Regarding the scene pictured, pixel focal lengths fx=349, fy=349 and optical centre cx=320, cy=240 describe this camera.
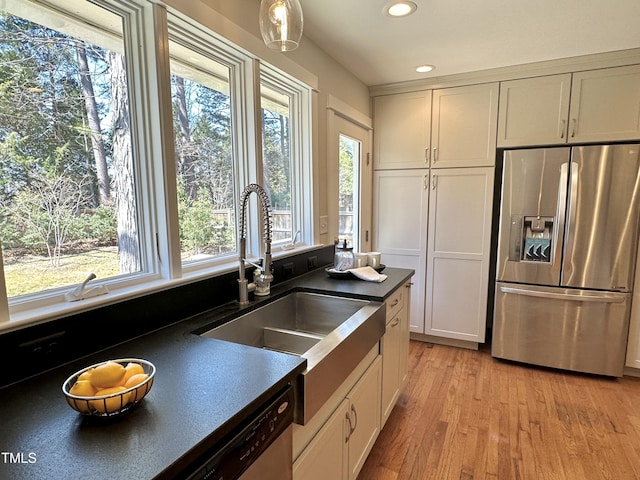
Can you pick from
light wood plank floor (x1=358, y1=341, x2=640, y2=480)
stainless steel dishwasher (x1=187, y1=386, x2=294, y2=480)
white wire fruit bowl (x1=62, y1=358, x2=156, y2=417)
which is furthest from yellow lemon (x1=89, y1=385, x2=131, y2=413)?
light wood plank floor (x1=358, y1=341, x2=640, y2=480)

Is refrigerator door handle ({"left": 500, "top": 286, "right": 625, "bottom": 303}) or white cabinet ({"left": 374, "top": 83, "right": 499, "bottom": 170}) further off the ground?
white cabinet ({"left": 374, "top": 83, "right": 499, "bottom": 170})

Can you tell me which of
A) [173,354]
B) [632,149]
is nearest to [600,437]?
[632,149]

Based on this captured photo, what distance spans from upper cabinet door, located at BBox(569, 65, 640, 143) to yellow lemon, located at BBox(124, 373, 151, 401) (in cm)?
311

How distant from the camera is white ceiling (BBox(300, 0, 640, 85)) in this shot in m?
1.84

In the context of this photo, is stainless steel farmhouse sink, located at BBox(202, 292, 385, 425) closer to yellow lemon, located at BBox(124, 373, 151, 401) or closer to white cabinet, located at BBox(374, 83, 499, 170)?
yellow lemon, located at BBox(124, 373, 151, 401)

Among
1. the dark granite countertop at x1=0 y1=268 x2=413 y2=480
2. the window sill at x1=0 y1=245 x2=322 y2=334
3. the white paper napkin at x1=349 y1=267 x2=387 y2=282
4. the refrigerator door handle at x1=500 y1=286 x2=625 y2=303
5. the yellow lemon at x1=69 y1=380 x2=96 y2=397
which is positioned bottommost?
the refrigerator door handle at x1=500 y1=286 x2=625 y2=303

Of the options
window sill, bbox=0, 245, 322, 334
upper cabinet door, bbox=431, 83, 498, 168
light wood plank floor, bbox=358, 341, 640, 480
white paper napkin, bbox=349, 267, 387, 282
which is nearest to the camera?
window sill, bbox=0, 245, 322, 334

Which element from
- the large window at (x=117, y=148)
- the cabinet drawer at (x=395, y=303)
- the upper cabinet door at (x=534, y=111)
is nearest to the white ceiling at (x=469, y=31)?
the upper cabinet door at (x=534, y=111)

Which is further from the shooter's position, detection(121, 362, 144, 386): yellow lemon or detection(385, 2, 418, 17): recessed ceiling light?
detection(385, 2, 418, 17): recessed ceiling light

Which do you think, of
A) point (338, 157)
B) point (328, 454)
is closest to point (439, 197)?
point (338, 157)

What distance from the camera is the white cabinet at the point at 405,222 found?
124 inches

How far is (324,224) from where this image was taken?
8.36 ft

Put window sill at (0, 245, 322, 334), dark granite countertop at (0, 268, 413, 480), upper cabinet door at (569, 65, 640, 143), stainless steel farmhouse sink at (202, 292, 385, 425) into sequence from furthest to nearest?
upper cabinet door at (569, 65, 640, 143) → stainless steel farmhouse sink at (202, 292, 385, 425) → window sill at (0, 245, 322, 334) → dark granite countertop at (0, 268, 413, 480)

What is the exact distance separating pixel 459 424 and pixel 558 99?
2.43m
